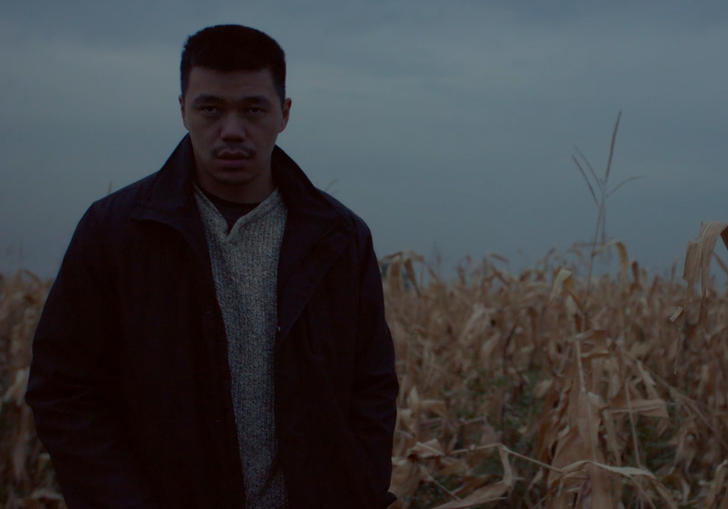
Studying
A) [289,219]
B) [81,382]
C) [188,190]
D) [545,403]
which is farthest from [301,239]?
[545,403]

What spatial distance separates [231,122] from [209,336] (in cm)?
47

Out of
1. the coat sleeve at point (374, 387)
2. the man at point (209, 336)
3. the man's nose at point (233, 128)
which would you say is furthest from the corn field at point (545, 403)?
the man's nose at point (233, 128)

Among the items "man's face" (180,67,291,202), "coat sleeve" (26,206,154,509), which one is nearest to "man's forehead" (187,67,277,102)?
"man's face" (180,67,291,202)

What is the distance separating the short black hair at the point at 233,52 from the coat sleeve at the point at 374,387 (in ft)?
1.65

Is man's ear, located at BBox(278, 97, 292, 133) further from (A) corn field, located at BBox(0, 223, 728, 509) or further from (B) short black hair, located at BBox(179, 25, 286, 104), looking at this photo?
(A) corn field, located at BBox(0, 223, 728, 509)

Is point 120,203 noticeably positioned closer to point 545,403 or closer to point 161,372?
point 161,372

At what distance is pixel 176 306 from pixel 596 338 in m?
1.45

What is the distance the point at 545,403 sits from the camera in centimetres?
295

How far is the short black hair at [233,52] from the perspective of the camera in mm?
1990

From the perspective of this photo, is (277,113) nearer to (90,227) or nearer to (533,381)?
(90,227)

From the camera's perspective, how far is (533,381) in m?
4.62

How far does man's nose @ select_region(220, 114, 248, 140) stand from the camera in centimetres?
193

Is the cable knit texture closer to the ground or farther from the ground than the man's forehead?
closer to the ground

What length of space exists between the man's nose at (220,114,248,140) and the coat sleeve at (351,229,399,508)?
1.49 feet
